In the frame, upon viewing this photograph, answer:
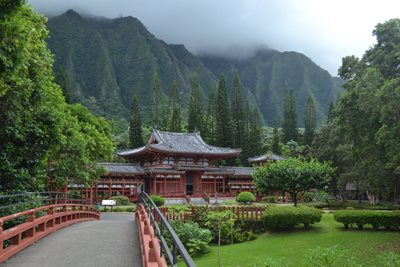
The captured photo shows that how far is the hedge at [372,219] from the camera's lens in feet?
68.8

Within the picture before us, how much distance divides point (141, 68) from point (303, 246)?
376 ft

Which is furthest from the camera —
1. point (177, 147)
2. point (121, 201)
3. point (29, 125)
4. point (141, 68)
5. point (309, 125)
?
point (141, 68)

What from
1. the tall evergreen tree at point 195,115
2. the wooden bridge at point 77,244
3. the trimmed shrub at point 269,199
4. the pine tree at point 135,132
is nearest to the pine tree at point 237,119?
the tall evergreen tree at point 195,115

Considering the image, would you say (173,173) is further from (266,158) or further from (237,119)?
(237,119)

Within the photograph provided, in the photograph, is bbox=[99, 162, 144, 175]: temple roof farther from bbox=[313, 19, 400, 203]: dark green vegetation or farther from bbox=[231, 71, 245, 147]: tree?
bbox=[231, 71, 245, 147]: tree

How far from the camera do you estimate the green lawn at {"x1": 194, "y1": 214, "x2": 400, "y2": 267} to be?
17.2 m

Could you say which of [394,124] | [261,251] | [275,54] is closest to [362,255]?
[261,251]

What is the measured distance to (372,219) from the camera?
21.2 m

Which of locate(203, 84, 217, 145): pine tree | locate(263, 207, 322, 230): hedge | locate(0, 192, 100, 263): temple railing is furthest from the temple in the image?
locate(0, 192, 100, 263): temple railing

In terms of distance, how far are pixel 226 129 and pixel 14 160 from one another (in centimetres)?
5346

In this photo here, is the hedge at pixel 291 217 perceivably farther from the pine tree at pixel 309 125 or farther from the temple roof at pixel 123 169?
the pine tree at pixel 309 125

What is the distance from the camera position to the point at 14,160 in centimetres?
1460

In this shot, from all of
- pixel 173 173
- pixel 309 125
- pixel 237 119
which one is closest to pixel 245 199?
pixel 173 173

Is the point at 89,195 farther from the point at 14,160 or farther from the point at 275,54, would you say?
the point at 275,54
